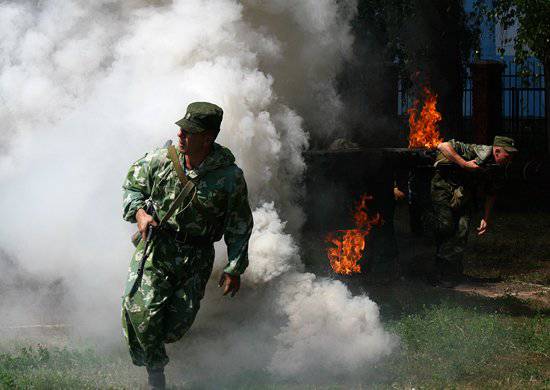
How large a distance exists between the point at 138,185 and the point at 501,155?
216 inches

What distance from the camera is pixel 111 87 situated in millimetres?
7906

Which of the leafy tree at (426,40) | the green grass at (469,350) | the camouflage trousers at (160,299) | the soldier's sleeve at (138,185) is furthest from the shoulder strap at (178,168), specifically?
the leafy tree at (426,40)

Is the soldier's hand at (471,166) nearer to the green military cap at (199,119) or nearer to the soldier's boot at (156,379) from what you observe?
the green military cap at (199,119)

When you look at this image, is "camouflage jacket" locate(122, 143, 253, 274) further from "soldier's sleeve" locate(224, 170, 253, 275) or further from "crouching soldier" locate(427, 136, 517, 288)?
"crouching soldier" locate(427, 136, 517, 288)

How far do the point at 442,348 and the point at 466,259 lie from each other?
517cm

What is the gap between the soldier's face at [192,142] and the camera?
5.68 metres

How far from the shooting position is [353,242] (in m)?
9.93

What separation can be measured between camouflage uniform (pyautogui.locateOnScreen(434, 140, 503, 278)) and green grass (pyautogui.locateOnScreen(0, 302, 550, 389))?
217 centimetres

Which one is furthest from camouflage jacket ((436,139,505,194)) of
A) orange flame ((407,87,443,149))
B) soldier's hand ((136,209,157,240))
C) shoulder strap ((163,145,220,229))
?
soldier's hand ((136,209,157,240))

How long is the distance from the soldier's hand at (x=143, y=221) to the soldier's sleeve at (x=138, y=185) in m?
0.11

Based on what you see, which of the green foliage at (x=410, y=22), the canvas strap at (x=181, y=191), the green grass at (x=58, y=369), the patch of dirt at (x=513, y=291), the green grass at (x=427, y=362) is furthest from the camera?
the green foliage at (x=410, y=22)

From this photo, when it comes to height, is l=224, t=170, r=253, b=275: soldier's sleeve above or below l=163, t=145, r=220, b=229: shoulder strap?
below

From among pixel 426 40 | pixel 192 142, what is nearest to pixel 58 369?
pixel 192 142

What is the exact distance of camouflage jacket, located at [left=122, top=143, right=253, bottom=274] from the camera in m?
5.75
